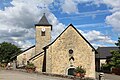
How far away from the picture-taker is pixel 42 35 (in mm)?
59188

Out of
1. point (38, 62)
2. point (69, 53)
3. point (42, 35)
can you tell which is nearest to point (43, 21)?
point (42, 35)

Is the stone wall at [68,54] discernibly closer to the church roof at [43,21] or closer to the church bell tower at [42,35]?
the church bell tower at [42,35]

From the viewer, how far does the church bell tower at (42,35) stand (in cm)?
5819

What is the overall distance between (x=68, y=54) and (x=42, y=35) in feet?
50.2

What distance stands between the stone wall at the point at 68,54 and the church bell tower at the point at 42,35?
12.6 m

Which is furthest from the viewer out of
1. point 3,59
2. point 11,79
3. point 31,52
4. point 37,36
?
point 3,59

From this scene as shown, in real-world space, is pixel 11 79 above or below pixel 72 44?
below

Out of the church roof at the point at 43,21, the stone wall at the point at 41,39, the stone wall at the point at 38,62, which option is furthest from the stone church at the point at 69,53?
the church roof at the point at 43,21

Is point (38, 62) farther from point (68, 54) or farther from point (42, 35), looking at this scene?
point (42, 35)

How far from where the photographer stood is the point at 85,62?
4547 centimetres

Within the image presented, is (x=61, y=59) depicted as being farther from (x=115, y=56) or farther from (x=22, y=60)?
(x=22, y=60)

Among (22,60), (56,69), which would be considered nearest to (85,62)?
(56,69)

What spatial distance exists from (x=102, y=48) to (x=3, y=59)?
51.1 meters

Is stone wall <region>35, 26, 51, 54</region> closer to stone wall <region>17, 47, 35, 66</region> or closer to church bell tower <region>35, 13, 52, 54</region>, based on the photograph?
church bell tower <region>35, 13, 52, 54</region>
